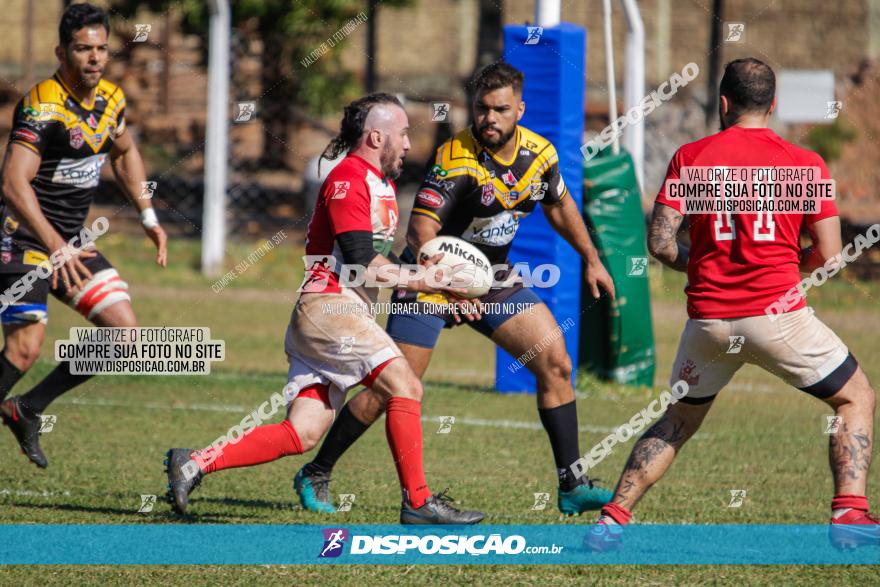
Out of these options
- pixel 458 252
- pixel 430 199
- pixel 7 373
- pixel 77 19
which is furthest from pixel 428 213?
pixel 7 373

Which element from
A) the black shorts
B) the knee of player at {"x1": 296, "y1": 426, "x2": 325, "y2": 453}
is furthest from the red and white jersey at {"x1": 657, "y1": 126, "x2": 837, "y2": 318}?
the black shorts

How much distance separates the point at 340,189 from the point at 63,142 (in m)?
1.90

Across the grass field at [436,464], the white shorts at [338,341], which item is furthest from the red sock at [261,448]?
the grass field at [436,464]

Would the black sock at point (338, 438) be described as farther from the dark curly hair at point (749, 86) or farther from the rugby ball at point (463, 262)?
the dark curly hair at point (749, 86)

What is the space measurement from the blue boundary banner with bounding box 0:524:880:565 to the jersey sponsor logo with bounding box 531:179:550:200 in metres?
1.68

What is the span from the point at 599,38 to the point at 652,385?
22727 millimetres

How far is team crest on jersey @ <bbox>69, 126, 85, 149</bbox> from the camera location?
6855mm

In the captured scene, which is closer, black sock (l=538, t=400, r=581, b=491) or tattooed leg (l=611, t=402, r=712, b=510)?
tattooed leg (l=611, t=402, r=712, b=510)

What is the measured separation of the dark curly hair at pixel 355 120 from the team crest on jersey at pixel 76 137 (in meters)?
1.57

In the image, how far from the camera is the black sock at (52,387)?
281 inches

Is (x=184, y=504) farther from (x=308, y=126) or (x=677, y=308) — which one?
(x=308, y=126)

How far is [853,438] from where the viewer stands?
5410mm

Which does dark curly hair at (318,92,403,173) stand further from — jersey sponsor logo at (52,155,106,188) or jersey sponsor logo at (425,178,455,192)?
jersey sponsor logo at (52,155,106,188)

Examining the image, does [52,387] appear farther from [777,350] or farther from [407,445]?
[777,350]
